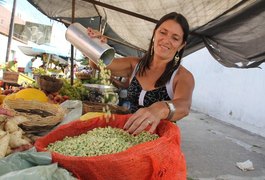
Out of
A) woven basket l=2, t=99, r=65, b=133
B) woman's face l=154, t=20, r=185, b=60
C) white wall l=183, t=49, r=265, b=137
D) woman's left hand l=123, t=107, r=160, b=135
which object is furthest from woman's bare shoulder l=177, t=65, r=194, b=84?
white wall l=183, t=49, r=265, b=137

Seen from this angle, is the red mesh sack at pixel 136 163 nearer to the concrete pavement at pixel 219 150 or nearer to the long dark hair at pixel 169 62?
the long dark hair at pixel 169 62

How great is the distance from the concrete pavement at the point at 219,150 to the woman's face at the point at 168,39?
3.24 metres

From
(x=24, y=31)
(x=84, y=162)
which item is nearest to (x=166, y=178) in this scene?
(x=84, y=162)

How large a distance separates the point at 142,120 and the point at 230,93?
34.5 feet

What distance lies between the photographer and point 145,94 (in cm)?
223

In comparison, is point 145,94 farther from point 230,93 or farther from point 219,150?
point 230,93

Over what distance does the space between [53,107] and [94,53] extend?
62 centimetres

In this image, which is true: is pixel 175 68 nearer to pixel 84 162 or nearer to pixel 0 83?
pixel 84 162

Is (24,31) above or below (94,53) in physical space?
above

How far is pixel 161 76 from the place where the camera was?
7.34ft

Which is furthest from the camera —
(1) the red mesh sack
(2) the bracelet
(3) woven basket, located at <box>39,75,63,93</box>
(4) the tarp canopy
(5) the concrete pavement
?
(5) the concrete pavement

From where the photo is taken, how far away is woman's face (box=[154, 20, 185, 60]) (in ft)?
6.86

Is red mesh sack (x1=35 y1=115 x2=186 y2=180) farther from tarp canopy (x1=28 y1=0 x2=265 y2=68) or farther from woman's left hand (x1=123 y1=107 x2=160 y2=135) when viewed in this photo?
tarp canopy (x1=28 y1=0 x2=265 y2=68)

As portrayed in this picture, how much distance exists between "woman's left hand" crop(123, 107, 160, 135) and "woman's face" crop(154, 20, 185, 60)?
79 centimetres
